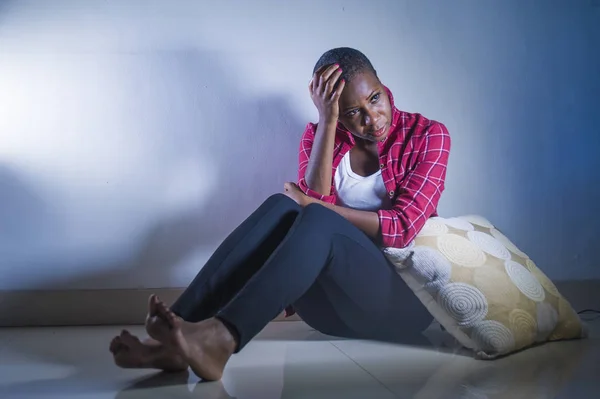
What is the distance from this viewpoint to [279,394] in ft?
4.02

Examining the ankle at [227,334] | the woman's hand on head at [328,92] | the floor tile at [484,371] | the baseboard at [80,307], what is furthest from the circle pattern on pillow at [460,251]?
the baseboard at [80,307]

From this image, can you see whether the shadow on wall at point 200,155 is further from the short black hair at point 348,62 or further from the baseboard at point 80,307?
the short black hair at point 348,62

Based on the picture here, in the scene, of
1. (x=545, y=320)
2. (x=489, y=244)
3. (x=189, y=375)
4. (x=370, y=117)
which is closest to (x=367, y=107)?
(x=370, y=117)

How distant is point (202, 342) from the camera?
1243 millimetres

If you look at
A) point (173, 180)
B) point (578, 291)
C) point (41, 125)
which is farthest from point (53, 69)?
point (578, 291)

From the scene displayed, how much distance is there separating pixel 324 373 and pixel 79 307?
1.17 meters

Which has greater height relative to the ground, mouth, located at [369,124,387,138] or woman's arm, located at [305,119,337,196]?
mouth, located at [369,124,387,138]

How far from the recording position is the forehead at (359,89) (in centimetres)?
173

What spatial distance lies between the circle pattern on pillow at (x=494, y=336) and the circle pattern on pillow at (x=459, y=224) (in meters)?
0.29

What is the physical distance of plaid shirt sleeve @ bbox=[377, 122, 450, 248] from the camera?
163cm

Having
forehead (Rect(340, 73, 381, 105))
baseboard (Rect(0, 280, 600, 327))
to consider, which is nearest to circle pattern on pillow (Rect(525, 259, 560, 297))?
forehead (Rect(340, 73, 381, 105))

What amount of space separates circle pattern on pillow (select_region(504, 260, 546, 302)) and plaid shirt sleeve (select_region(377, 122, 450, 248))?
9.9 inches

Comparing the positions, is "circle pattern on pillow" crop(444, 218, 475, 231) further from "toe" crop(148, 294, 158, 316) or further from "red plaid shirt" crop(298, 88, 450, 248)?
"toe" crop(148, 294, 158, 316)

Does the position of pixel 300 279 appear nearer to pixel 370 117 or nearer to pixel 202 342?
pixel 202 342
